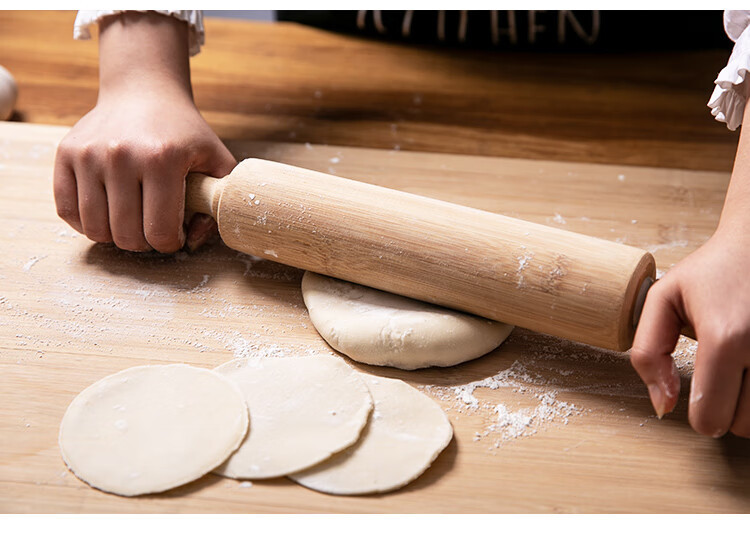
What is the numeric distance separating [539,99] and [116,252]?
4.46 feet

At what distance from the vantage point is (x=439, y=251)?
1288mm

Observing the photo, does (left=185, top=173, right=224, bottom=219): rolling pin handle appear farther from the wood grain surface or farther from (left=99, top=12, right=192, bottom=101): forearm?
the wood grain surface

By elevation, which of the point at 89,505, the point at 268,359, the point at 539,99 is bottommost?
the point at 89,505

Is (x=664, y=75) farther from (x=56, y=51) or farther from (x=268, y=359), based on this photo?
(x=56, y=51)

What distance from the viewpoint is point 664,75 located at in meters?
2.34

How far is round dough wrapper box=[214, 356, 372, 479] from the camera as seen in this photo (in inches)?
43.1

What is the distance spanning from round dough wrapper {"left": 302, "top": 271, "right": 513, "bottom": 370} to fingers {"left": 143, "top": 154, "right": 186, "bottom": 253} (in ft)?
1.14

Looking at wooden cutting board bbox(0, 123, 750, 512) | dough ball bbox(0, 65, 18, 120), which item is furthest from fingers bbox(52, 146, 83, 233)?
dough ball bbox(0, 65, 18, 120)

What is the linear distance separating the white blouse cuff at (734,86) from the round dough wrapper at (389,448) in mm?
846

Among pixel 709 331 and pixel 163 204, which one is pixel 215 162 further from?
pixel 709 331

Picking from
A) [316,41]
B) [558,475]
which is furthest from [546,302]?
[316,41]

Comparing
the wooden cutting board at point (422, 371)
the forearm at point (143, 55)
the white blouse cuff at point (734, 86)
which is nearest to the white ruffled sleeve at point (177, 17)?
the forearm at point (143, 55)

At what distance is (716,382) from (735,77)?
654 mm

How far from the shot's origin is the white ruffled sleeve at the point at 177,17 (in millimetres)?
1723
